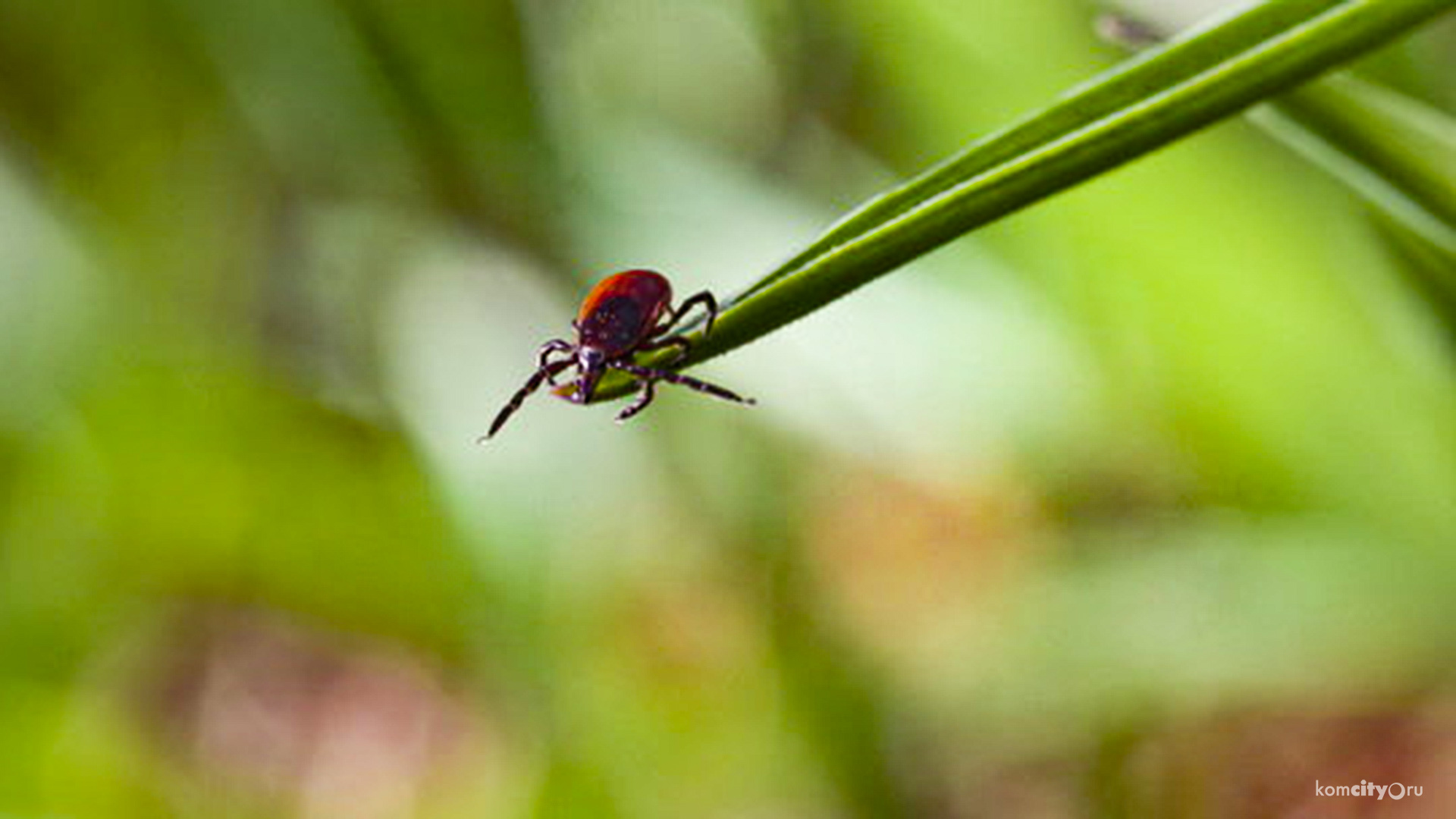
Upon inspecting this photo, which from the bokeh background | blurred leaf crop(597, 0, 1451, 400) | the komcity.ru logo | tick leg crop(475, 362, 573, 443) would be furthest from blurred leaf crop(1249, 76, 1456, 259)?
the komcity.ru logo

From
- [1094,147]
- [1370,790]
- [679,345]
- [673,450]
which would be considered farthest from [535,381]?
[1370,790]

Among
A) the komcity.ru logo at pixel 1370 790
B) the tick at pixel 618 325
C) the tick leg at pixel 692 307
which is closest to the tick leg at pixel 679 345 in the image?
the tick leg at pixel 692 307

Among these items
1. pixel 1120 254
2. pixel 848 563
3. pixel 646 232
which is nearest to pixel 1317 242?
pixel 1120 254

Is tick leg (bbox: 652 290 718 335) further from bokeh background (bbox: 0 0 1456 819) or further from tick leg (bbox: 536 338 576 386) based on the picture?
bokeh background (bbox: 0 0 1456 819)

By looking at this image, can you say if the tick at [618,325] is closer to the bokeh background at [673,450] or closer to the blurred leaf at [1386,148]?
the blurred leaf at [1386,148]

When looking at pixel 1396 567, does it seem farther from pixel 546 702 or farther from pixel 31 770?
pixel 31 770

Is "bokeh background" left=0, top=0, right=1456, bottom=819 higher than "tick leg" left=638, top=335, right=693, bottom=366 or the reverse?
higher

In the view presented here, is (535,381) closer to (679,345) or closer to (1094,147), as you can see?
(679,345)
